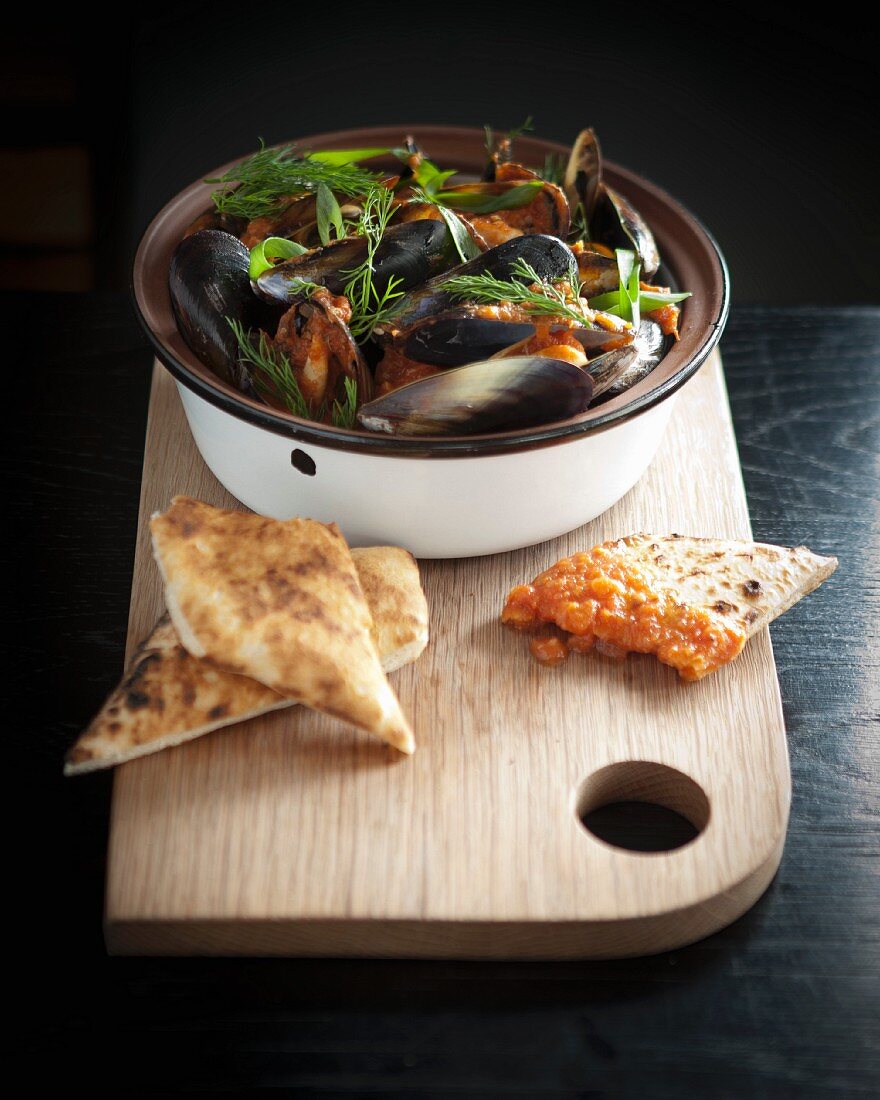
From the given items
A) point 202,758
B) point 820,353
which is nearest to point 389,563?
point 202,758

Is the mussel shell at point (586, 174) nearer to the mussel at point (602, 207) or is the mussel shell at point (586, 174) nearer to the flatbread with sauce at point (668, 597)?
the mussel at point (602, 207)

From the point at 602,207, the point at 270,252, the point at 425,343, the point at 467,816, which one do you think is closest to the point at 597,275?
the point at 602,207

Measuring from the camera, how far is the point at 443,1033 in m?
2.39

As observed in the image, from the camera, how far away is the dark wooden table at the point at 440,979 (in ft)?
7.73

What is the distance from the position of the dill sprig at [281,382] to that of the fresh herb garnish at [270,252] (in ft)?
0.49

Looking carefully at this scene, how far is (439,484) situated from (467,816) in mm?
761

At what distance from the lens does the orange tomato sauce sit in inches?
109

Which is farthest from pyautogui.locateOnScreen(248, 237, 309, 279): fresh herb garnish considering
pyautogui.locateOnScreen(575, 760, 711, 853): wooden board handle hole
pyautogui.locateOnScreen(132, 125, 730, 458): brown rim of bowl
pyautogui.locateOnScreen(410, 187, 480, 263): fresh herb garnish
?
pyautogui.locateOnScreen(575, 760, 711, 853): wooden board handle hole

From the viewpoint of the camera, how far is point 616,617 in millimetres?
2787

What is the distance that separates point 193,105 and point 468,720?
4.30 metres

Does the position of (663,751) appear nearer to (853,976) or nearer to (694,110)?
(853,976)

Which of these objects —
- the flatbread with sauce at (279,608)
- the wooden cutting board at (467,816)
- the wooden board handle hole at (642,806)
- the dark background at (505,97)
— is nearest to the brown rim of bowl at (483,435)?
the flatbread with sauce at (279,608)

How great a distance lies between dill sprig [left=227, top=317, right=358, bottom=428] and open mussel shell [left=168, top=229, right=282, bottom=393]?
3 cm

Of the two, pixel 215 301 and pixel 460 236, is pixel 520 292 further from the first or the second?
pixel 215 301
